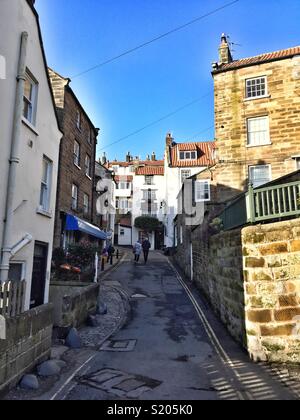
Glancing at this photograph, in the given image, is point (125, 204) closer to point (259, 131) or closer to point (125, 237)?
point (125, 237)

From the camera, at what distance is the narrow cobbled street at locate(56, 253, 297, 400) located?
234 inches

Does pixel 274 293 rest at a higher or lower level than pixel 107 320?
higher

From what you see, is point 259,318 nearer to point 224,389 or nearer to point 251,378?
point 251,378

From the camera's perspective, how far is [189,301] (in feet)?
48.9

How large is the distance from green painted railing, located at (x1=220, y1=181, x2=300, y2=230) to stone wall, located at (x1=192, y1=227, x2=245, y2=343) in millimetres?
624

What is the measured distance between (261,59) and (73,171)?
1333 centimetres

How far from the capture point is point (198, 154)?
143 feet

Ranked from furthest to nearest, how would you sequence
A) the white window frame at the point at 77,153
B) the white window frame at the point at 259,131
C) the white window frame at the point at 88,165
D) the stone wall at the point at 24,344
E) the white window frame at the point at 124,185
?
1. the white window frame at the point at 124,185
2. the white window frame at the point at 88,165
3. the white window frame at the point at 77,153
4. the white window frame at the point at 259,131
5. the stone wall at the point at 24,344

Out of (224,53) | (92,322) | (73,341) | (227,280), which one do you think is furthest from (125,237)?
(73,341)

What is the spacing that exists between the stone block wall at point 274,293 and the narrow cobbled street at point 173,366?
608 mm

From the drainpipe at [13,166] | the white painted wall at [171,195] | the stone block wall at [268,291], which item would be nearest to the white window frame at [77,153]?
the drainpipe at [13,166]

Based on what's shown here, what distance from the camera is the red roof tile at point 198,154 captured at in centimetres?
4250

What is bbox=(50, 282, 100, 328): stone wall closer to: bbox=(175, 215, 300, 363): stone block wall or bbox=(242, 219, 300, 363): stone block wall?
bbox=(175, 215, 300, 363): stone block wall

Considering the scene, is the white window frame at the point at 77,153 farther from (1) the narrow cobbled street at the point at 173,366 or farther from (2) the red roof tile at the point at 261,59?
(1) the narrow cobbled street at the point at 173,366
